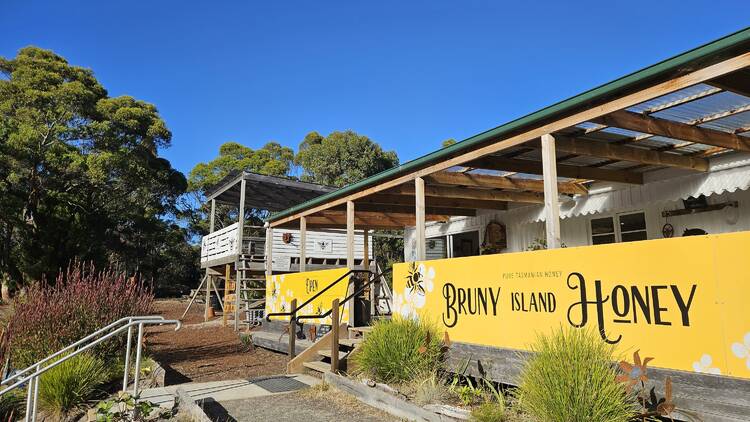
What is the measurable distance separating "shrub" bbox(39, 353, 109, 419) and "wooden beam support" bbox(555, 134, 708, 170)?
7.24 metres

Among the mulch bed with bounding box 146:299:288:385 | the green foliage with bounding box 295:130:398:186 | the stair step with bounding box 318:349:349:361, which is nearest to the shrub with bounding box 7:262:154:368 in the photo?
the mulch bed with bounding box 146:299:288:385

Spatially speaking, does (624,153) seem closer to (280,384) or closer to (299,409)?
(299,409)

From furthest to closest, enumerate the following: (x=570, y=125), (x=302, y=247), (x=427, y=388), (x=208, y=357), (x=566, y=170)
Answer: (x=302, y=247) < (x=208, y=357) < (x=566, y=170) < (x=570, y=125) < (x=427, y=388)

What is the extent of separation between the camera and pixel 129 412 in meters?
5.77

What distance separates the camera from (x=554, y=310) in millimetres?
5359

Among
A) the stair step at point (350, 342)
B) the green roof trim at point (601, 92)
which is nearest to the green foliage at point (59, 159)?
the stair step at point (350, 342)

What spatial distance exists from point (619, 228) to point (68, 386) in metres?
9.81

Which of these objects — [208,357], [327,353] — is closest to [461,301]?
[327,353]

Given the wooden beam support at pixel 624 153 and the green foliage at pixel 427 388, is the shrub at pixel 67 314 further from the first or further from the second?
the wooden beam support at pixel 624 153

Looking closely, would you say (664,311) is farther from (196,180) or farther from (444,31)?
(196,180)

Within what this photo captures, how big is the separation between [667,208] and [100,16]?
667 inches

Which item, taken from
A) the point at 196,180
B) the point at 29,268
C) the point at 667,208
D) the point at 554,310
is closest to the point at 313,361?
the point at 554,310

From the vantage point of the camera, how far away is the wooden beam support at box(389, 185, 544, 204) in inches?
381

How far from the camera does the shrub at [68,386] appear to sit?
6668 millimetres
